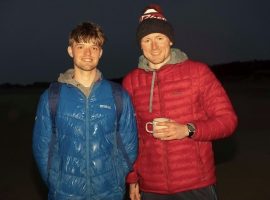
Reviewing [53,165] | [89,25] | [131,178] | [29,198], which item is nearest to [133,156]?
[131,178]

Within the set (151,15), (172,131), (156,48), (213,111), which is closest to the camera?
(172,131)

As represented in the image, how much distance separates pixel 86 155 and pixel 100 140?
7.0 inches

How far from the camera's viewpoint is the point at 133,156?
12.5 feet

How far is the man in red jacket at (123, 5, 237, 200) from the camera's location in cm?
366

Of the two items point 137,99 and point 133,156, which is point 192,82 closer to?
point 137,99

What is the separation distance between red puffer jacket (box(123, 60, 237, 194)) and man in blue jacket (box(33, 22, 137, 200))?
26 centimetres

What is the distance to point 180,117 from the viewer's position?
3.68 meters

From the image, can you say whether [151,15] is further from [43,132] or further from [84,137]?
[43,132]

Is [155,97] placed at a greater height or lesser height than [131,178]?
greater

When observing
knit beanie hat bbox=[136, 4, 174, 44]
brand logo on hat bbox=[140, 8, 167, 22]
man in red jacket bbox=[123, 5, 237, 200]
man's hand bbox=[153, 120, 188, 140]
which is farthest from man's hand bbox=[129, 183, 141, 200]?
brand logo on hat bbox=[140, 8, 167, 22]

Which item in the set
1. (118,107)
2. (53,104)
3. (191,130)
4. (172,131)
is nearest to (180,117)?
(191,130)

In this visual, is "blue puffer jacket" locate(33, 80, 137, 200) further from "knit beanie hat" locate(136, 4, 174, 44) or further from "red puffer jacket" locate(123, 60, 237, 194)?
"knit beanie hat" locate(136, 4, 174, 44)

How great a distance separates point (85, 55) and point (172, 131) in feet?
3.46

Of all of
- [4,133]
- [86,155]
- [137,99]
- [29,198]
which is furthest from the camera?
[4,133]
